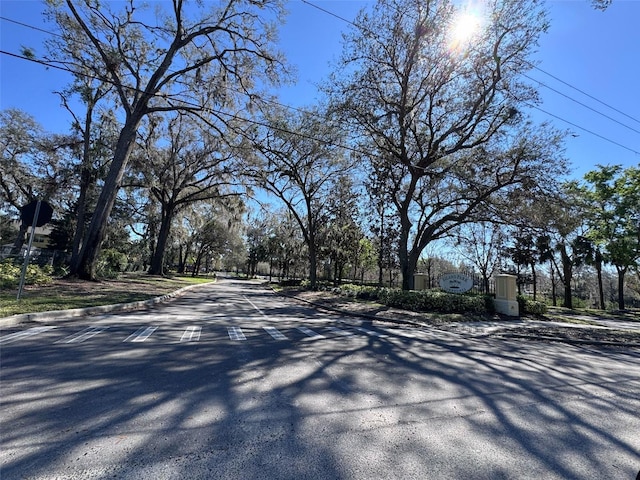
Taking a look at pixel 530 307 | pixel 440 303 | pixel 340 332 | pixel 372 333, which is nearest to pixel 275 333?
pixel 340 332

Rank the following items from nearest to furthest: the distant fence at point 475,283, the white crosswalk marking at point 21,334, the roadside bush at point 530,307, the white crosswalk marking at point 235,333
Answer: the white crosswalk marking at point 21,334 → the white crosswalk marking at point 235,333 → the roadside bush at point 530,307 → the distant fence at point 475,283

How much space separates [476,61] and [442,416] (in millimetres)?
17243

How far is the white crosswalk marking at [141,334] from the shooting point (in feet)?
23.0

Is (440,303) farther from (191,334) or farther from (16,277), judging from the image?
(16,277)

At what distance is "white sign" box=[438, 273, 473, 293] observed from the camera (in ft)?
59.0

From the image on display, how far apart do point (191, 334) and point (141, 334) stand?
3.41 ft

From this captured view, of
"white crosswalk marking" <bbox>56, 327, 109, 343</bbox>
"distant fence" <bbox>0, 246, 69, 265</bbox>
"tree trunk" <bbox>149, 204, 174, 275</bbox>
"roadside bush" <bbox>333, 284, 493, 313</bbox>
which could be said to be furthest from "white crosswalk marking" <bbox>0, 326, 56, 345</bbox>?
"tree trunk" <bbox>149, 204, 174, 275</bbox>

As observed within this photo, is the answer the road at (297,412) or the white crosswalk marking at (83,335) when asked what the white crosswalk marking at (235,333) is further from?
the white crosswalk marking at (83,335)

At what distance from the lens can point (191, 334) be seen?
7.93 meters

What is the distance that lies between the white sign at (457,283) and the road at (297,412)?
10.8 meters

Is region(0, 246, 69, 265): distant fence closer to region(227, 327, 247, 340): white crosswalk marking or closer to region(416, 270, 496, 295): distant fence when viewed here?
region(227, 327, 247, 340): white crosswalk marking

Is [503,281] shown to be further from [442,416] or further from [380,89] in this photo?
[442,416]

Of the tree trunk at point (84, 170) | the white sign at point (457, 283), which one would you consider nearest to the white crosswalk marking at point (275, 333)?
the white sign at point (457, 283)

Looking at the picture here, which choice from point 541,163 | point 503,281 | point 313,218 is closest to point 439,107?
point 541,163
